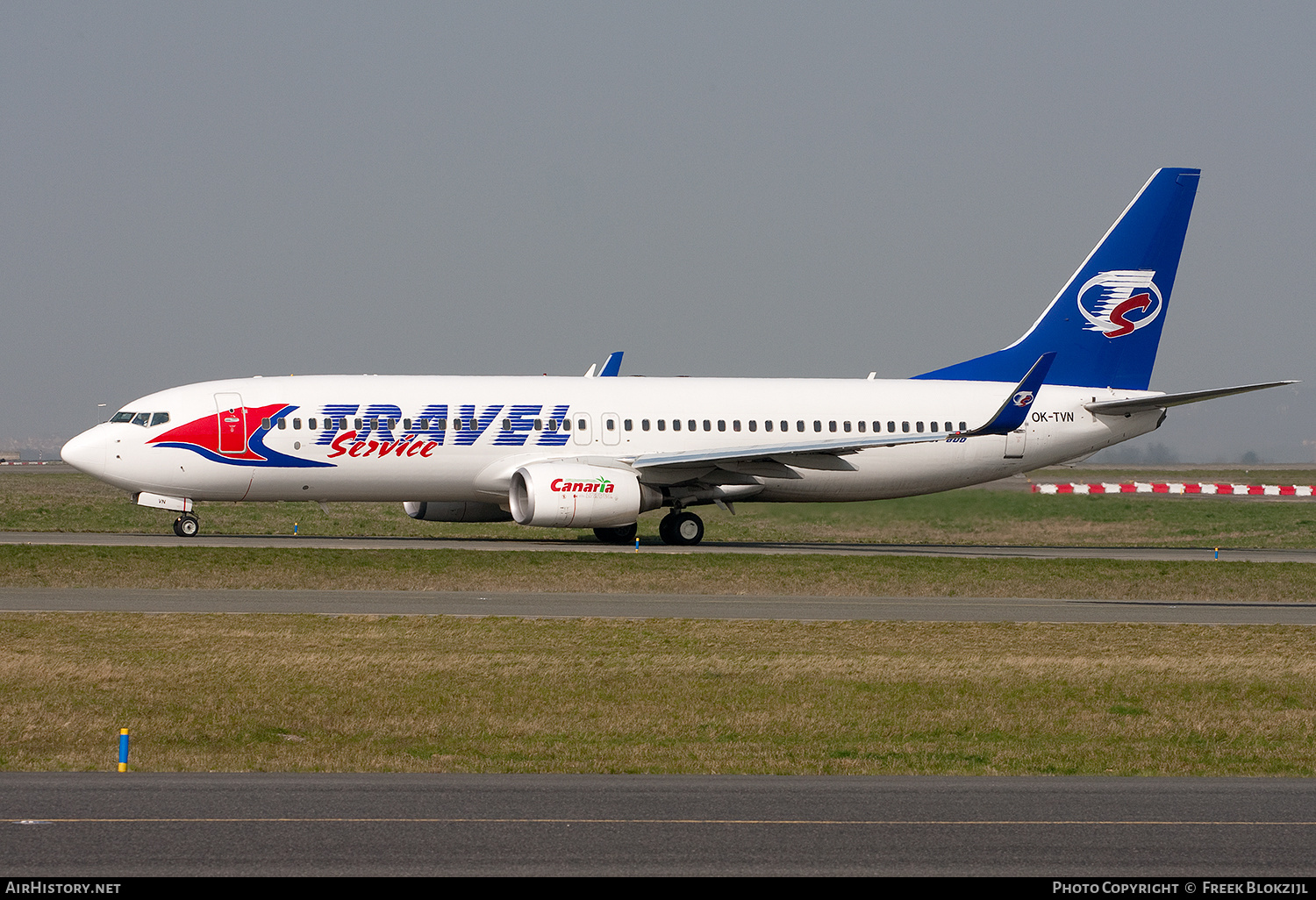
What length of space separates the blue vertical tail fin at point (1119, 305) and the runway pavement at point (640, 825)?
30935mm

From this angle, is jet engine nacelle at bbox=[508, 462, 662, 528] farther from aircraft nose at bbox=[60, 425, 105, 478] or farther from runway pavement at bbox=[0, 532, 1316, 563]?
aircraft nose at bbox=[60, 425, 105, 478]

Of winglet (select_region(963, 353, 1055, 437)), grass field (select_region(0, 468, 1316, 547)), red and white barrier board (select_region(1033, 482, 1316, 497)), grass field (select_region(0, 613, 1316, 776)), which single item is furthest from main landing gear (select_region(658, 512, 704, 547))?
red and white barrier board (select_region(1033, 482, 1316, 497))

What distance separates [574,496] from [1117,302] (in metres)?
17.6

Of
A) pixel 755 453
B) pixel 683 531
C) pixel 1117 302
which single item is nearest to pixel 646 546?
pixel 683 531

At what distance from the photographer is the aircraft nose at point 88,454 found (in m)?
36.2

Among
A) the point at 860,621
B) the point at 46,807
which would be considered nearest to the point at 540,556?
the point at 860,621

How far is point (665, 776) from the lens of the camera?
45.2ft

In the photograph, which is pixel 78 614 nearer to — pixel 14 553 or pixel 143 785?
pixel 14 553

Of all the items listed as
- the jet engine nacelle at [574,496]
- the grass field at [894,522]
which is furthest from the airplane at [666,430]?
the grass field at [894,522]

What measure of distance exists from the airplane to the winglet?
0.06 m

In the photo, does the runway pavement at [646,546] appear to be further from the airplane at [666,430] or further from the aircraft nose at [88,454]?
the aircraft nose at [88,454]

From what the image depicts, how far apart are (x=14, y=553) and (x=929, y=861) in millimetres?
25543

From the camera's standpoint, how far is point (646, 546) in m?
38.7

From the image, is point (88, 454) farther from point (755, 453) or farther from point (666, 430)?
point (755, 453)
